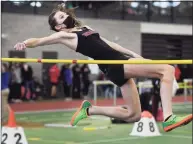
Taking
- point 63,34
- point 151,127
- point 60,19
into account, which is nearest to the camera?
point 63,34

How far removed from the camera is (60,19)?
22.9ft

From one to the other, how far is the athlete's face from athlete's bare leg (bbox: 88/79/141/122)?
113 cm

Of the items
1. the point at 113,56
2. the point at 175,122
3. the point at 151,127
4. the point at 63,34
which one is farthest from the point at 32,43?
the point at 151,127

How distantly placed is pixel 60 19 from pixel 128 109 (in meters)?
1.51

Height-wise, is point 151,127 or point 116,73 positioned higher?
point 116,73

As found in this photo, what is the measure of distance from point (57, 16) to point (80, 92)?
59.8 feet

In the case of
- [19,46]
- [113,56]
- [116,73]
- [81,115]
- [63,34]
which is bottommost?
[81,115]

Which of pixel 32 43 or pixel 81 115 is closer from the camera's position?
pixel 32 43

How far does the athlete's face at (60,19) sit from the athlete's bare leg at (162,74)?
3.27 feet

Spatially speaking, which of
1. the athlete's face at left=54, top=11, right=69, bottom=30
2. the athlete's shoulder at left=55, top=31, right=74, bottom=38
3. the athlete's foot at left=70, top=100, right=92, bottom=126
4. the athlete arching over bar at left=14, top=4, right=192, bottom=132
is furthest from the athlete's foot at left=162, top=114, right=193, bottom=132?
the athlete's face at left=54, top=11, right=69, bottom=30

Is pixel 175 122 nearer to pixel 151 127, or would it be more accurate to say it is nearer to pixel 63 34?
pixel 63 34

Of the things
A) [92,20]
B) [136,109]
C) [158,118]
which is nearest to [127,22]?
[92,20]

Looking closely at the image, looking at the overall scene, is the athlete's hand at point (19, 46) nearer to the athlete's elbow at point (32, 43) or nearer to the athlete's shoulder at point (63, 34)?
the athlete's elbow at point (32, 43)

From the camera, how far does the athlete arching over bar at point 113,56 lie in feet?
21.5
